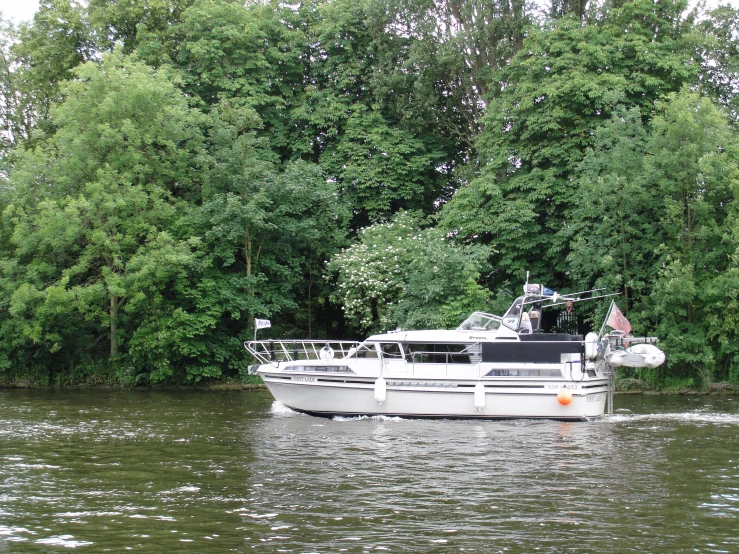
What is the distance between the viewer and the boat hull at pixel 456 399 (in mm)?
22719

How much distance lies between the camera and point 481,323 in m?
24.9

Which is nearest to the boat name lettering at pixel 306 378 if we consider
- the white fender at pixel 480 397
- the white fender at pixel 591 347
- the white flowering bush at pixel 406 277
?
the white fender at pixel 480 397

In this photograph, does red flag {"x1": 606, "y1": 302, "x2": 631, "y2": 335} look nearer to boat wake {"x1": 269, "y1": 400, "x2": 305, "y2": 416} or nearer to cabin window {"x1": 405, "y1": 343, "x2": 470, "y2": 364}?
cabin window {"x1": 405, "y1": 343, "x2": 470, "y2": 364}

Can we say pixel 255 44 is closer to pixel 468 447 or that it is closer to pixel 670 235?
pixel 670 235

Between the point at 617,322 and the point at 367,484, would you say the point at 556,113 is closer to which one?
the point at 617,322

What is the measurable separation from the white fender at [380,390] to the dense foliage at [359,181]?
9651 millimetres

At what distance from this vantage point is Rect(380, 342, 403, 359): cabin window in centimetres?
2367

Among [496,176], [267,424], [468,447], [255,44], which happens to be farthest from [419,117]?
[468,447]

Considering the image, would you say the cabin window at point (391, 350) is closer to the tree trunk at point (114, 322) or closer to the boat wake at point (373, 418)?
the boat wake at point (373, 418)

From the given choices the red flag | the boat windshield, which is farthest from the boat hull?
the boat windshield

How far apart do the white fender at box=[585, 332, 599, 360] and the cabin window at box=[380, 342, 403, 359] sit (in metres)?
5.38

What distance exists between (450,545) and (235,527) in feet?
10.2

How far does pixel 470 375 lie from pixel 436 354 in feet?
3.98

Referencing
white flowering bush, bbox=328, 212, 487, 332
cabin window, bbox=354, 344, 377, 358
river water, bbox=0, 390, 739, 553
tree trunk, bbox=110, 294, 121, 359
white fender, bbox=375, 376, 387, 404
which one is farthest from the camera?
tree trunk, bbox=110, 294, 121, 359
